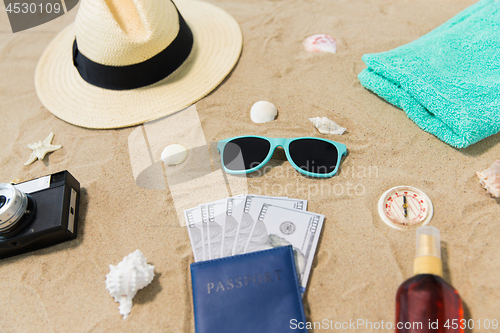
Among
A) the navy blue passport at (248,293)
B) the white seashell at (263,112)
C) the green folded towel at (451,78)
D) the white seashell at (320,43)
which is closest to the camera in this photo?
the navy blue passport at (248,293)

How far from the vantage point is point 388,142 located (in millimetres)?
1486

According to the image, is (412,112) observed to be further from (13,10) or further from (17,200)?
(13,10)

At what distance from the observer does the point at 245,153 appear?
1.48 meters

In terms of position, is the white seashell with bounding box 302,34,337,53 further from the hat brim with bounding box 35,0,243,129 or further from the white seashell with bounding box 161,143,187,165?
the white seashell with bounding box 161,143,187,165

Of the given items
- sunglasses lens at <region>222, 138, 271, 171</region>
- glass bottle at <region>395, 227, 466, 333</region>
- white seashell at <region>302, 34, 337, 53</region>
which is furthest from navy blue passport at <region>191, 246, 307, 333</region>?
white seashell at <region>302, 34, 337, 53</region>

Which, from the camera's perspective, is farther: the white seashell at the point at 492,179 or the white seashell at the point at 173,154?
the white seashell at the point at 173,154

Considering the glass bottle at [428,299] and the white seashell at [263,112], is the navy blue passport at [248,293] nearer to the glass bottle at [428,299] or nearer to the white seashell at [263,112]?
the glass bottle at [428,299]

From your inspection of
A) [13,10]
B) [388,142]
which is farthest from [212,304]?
[13,10]

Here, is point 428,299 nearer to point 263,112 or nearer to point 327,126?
point 327,126

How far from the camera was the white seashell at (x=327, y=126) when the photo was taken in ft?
5.00

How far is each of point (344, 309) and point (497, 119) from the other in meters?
1.02

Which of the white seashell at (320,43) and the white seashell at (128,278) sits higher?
the white seashell at (320,43)

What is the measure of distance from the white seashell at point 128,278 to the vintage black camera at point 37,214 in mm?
325

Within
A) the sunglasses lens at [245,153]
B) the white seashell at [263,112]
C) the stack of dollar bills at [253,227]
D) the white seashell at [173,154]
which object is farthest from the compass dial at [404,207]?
the white seashell at [173,154]
